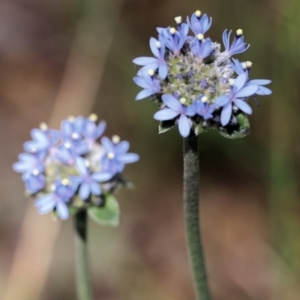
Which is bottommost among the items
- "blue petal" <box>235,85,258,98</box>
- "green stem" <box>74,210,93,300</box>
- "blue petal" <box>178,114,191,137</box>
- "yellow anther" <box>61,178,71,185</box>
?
"green stem" <box>74,210,93,300</box>

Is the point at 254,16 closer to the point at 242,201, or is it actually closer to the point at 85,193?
the point at 242,201

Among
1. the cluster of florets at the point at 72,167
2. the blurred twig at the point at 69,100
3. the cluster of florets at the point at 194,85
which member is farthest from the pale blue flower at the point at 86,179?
the blurred twig at the point at 69,100

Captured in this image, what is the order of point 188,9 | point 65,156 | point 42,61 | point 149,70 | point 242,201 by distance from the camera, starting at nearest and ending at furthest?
1. point 149,70
2. point 65,156
3. point 242,201
4. point 188,9
5. point 42,61

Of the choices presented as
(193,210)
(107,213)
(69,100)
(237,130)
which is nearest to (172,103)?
(237,130)

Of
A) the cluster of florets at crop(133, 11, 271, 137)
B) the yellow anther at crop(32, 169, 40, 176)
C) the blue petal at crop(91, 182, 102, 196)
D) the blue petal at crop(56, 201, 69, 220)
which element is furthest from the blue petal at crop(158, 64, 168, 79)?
the yellow anther at crop(32, 169, 40, 176)

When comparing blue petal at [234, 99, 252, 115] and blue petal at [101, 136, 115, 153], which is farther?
blue petal at [101, 136, 115, 153]

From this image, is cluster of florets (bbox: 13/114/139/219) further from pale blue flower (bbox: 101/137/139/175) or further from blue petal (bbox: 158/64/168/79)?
blue petal (bbox: 158/64/168/79)

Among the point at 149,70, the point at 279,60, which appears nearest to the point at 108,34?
the point at 279,60
